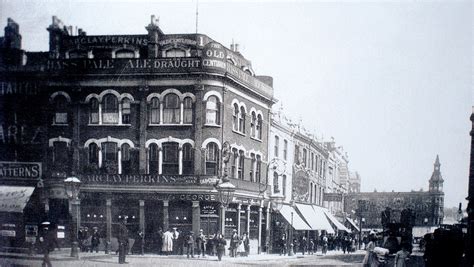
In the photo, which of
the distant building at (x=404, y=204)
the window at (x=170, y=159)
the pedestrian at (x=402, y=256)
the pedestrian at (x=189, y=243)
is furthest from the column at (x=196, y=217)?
the pedestrian at (x=402, y=256)

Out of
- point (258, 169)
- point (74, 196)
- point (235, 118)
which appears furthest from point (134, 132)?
point (258, 169)

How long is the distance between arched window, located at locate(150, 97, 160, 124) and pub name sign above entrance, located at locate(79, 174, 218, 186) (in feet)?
5.15

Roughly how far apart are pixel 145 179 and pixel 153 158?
118cm

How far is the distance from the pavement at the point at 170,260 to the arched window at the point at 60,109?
2918 millimetres

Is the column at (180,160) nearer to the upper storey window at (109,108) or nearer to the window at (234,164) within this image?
the window at (234,164)

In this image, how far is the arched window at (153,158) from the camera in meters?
15.3

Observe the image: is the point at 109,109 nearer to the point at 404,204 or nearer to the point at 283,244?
the point at 283,244

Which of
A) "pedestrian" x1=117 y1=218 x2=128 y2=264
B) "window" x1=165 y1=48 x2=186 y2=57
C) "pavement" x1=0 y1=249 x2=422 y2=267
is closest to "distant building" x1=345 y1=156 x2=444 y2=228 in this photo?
"pavement" x1=0 y1=249 x2=422 y2=267

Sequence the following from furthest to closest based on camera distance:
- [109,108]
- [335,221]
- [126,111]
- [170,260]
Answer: [335,221]
[126,111]
[170,260]
[109,108]

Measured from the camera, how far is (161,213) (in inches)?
617

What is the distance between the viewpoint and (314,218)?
55.0 ft

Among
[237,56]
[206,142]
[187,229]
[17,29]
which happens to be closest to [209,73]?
[237,56]

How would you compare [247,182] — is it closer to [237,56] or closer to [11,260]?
[237,56]

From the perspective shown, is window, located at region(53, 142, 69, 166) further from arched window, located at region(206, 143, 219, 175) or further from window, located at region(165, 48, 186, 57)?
window, located at region(165, 48, 186, 57)
